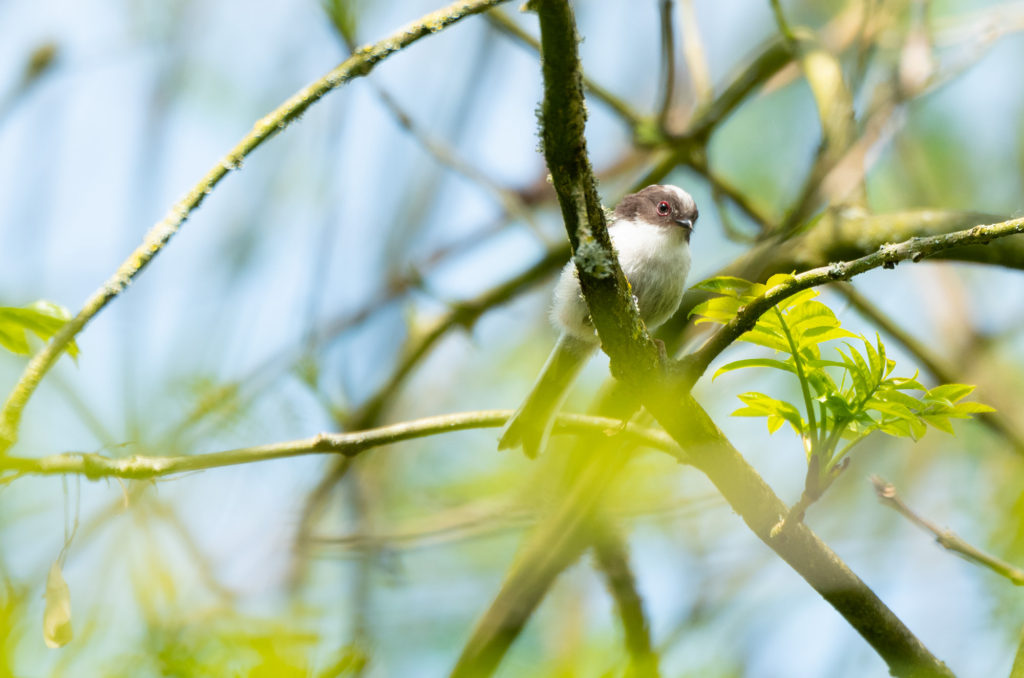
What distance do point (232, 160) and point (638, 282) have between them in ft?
7.18

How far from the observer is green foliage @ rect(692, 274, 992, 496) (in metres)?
1.97

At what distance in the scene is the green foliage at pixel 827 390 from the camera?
6.47ft

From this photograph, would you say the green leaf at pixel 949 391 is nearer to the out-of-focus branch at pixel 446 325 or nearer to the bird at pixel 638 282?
the bird at pixel 638 282

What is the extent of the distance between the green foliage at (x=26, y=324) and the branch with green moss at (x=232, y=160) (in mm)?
165

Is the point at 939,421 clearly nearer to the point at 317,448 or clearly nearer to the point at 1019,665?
the point at 1019,665

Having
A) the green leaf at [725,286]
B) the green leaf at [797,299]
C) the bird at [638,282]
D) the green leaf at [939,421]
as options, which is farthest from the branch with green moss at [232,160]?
the bird at [638,282]

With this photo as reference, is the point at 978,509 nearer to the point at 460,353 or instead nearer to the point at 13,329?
A: the point at 13,329

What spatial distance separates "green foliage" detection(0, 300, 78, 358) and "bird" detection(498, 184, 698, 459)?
176cm

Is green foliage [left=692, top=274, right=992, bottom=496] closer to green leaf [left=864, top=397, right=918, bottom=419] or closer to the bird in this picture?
green leaf [left=864, top=397, right=918, bottom=419]

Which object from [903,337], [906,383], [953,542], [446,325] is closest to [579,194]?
[906,383]

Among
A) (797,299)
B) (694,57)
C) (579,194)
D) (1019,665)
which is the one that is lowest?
(1019,665)

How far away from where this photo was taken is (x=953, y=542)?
86.9 inches

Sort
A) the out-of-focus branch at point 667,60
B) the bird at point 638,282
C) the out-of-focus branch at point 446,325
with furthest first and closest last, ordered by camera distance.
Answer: the out-of-focus branch at point 446,325 → the out-of-focus branch at point 667,60 → the bird at point 638,282

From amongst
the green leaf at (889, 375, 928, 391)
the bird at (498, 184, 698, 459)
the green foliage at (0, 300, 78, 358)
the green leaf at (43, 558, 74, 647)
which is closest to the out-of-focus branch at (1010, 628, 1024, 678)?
the green leaf at (889, 375, 928, 391)
